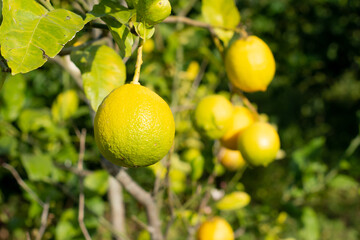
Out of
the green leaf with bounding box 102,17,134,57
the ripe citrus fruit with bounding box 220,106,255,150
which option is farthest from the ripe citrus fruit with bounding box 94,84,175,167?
the ripe citrus fruit with bounding box 220,106,255,150

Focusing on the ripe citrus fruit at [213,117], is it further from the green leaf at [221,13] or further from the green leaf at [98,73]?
the green leaf at [98,73]

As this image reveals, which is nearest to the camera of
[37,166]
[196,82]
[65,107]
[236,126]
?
[236,126]

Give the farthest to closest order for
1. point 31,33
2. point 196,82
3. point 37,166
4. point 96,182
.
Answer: point 196,82 → point 96,182 → point 37,166 → point 31,33

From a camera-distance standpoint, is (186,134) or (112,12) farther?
(186,134)

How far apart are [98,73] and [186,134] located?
3.31 ft

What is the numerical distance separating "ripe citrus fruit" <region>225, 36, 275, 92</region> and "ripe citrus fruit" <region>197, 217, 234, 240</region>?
40cm

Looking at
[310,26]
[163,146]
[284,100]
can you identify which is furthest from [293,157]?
[284,100]

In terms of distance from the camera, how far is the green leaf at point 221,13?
2.31 ft

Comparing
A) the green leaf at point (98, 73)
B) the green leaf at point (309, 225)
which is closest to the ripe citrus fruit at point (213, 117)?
the green leaf at point (98, 73)

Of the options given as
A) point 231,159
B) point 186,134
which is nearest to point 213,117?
point 231,159

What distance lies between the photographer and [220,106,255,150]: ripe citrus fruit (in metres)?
0.76

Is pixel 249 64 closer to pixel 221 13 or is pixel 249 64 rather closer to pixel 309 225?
pixel 221 13

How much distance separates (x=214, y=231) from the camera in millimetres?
871

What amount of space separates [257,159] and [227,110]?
0.39 feet
